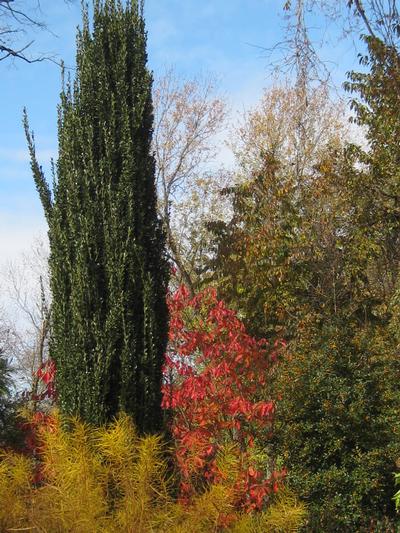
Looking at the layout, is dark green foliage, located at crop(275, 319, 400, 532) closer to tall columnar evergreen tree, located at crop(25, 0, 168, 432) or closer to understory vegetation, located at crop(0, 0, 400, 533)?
understory vegetation, located at crop(0, 0, 400, 533)

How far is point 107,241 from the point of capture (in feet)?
18.7

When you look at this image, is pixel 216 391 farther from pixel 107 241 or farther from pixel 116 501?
pixel 116 501

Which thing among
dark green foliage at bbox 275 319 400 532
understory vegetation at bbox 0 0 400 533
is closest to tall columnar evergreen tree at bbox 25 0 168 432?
understory vegetation at bbox 0 0 400 533

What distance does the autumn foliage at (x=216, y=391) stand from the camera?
6.51m

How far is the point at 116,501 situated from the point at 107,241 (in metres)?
2.34

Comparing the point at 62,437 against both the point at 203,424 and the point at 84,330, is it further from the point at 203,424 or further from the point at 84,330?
the point at 203,424

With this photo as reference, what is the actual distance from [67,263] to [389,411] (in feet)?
14.9

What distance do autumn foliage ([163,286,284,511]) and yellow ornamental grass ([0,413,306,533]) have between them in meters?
1.69

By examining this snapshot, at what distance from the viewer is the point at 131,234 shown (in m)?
5.76

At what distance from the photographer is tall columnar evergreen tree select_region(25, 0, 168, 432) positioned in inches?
218

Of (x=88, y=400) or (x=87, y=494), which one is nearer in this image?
(x=87, y=494)

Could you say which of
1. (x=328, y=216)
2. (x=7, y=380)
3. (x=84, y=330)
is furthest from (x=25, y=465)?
(x=328, y=216)

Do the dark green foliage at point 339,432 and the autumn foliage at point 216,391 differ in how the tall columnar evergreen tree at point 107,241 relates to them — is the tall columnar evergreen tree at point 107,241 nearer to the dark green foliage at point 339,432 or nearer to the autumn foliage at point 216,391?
the autumn foliage at point 216,391

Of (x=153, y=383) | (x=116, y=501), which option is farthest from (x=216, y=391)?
(x=116, y=501)
